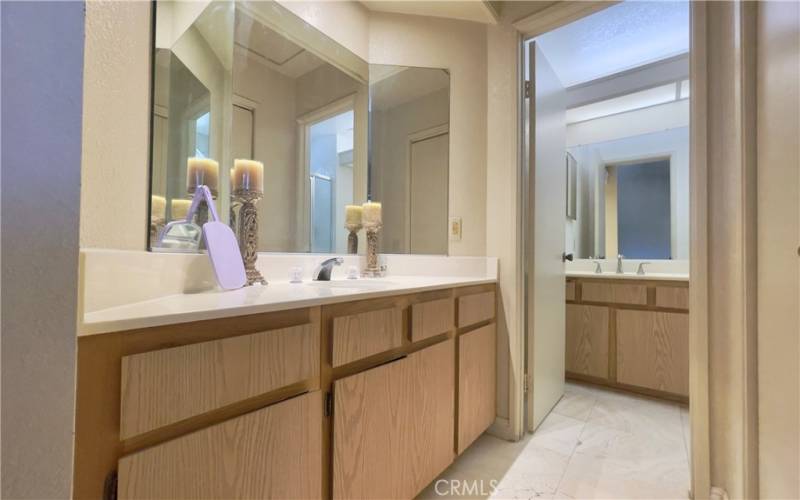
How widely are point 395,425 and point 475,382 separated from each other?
55cm

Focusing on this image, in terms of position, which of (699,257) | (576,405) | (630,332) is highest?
(699,257)

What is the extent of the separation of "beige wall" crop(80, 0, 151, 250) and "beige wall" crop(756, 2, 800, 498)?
1.61m

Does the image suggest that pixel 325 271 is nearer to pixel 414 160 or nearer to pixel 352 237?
pixel 352 237

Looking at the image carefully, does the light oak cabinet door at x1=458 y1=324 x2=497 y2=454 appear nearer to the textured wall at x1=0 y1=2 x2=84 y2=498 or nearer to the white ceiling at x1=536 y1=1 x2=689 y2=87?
the textured wall at x1=0 y1=2 x2=84 y2=498

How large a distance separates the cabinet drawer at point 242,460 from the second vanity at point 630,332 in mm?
2193

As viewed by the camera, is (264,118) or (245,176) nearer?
(245,176)

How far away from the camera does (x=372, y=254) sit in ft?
5.17

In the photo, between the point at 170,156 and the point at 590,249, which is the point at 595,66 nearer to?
the point at 590,249

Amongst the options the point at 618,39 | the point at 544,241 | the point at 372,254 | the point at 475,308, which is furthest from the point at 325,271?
the point at 618,39

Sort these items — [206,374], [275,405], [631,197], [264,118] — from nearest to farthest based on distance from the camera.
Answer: [206,374] < [275,405] < [264,118] < [631,197]

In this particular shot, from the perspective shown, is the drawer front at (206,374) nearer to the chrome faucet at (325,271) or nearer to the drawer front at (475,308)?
the chrome faucet at (325,271)

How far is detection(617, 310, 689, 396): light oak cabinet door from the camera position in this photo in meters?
2.00

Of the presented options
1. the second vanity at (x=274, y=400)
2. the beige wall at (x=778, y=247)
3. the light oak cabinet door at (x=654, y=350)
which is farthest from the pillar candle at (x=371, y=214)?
the light oak cabinet door at (x=654, y=350)

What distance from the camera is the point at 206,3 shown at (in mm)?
1067
